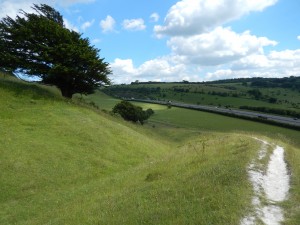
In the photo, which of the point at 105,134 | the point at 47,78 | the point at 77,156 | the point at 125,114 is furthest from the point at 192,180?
the point at 125,114

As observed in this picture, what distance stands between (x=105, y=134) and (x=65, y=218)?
1962 centimetres

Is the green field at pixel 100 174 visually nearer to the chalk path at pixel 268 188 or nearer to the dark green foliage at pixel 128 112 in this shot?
the chalk path at pixel 268 188

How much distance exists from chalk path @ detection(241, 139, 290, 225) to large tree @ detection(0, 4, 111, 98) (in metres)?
30.8

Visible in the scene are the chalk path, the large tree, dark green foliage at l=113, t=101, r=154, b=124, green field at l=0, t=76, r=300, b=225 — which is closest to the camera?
the chalk path

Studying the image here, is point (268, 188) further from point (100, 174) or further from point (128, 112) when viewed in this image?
point (128, 112)

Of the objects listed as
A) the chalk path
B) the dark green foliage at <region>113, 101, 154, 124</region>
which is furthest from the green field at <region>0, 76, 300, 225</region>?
the dark green foliage at <region>113, 101, 154, 124</region>

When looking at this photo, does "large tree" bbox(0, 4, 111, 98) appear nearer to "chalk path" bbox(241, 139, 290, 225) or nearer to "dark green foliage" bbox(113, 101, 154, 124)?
"chalk path" bbox(241, 139, 290, 225)

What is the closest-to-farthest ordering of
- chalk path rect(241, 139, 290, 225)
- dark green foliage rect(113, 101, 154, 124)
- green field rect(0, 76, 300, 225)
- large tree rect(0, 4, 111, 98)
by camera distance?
chalk path rect(241, 139, 290, 225) < green field rect(0, 76, 300, 225) < large tree rect(0, 4, 111, 98) < dark green foliage rect(113, 101, 154, 124)

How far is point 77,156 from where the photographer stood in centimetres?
2769

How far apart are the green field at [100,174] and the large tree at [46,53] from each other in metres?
4.48

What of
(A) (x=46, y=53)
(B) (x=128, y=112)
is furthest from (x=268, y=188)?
(B) (x=128, y=112)

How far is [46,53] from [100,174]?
24345 mm

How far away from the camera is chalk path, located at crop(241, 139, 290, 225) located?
1166 cm

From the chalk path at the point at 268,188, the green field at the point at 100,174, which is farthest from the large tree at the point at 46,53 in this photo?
the chalk path at the point at 268,188
